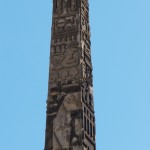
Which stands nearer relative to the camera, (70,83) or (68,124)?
(68,124)

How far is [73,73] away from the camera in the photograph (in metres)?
12.6

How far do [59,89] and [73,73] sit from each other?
1.50 feet

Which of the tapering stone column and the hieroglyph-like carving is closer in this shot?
the hieroglyph-like carving

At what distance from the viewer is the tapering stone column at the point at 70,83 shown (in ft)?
39.2

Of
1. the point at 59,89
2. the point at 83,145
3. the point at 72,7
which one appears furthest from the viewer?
the point at 72,7

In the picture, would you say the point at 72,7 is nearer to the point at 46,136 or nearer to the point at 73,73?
the point at 73,73

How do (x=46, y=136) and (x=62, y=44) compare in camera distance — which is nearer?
(x=46, y=136)

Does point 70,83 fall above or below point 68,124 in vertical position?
above

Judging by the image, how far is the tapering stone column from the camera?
11.9m

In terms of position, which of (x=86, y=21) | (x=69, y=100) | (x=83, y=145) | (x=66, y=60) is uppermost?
(x=86, y=21)

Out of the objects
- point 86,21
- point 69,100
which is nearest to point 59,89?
point 69,100

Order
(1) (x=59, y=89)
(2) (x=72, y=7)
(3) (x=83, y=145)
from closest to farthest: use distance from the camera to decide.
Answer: (3) (x=83, y=145) < (1) (x=59, y=89) < (2) (x=72, y=7)

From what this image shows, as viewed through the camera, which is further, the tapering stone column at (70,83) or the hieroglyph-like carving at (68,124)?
the tapering stone column at (70,83)

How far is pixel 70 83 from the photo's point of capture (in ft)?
41.1
